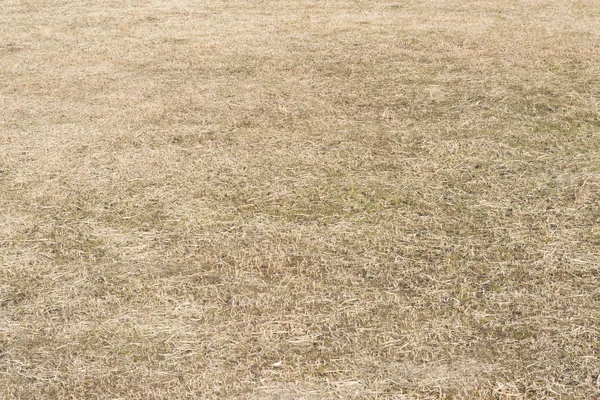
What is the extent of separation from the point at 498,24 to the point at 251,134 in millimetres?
3912

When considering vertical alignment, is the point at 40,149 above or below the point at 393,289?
above

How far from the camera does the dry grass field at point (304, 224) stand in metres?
2.39

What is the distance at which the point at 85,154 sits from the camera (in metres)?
4.21

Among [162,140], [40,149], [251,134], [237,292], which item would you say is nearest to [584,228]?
[237,292]

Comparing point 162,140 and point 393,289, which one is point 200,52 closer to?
point 162,140

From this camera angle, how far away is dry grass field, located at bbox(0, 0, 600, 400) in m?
2.39

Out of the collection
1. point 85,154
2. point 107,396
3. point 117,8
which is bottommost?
point 107,396

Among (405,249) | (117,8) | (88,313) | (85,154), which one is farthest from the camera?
(117,8)

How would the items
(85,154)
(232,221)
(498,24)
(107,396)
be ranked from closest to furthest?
(107,396) < (232,221) < (85,154) < (498,24)

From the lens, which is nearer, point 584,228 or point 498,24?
point 584,228

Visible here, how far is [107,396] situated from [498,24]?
6149 millimetres

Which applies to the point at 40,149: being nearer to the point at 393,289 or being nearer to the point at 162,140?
the point at 162,140

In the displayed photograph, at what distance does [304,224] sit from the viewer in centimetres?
329

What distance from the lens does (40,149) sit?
4.31m
